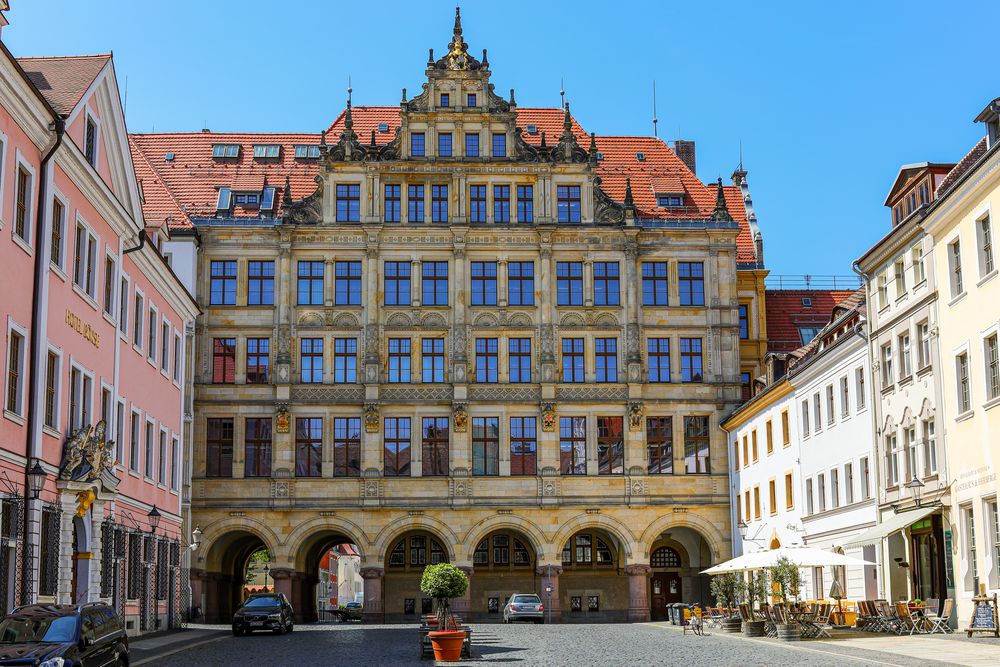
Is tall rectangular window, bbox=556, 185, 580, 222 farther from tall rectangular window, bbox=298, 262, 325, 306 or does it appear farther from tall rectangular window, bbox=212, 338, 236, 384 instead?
tall rectangular window, bbox=212, 338, 236, 384

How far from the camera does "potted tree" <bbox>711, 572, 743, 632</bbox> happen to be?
40438mm

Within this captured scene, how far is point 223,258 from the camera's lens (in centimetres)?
5738

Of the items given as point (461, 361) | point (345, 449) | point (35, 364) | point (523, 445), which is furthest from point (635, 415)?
point (35, 364)

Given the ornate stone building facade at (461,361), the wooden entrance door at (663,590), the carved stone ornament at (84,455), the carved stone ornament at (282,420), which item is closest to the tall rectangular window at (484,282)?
the ornate stone building facade at (461,361)

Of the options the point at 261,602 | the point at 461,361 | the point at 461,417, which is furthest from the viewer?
the point at 461,361

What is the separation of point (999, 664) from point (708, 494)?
34766 millimetres

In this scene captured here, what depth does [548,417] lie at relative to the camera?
56.4 m

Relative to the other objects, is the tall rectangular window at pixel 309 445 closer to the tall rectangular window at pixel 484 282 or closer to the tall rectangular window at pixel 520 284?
the tall rectangular window at pixel 484 282

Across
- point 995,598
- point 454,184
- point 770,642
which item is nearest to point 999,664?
point 995,598

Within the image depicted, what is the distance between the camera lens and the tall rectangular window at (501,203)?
190ft

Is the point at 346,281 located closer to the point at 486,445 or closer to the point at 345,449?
the point at 345,449

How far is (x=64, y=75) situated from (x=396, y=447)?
2730 centimetres

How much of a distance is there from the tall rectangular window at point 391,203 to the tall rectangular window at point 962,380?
29.4 metres

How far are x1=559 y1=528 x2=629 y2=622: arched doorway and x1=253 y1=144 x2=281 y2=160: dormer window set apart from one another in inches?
905
